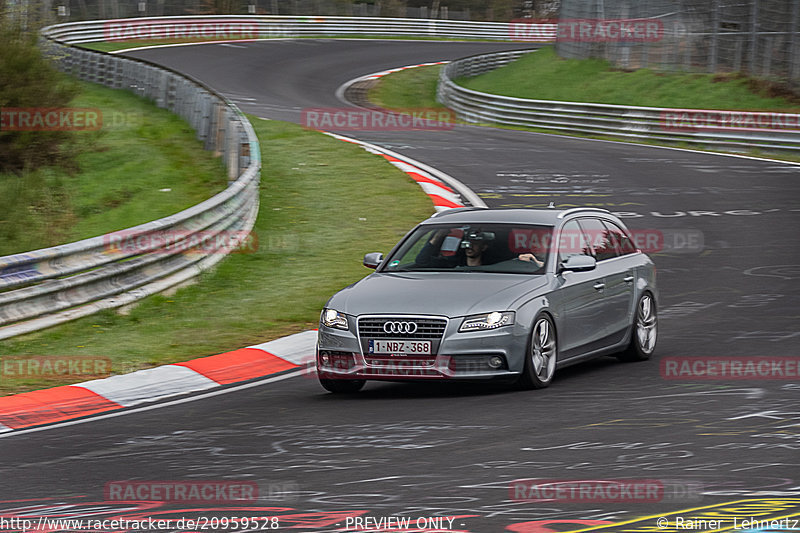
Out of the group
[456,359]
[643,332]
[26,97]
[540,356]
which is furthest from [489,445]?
[26,97]

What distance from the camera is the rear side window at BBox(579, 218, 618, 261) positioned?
1109cm

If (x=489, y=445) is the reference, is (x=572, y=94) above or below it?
below

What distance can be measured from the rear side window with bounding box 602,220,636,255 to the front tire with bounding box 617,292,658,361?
1.55 feet

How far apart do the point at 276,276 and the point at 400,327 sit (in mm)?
6335

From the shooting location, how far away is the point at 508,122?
36.8 m

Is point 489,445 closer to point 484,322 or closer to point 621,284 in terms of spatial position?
point 484,322

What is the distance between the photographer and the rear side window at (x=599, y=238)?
1109cm

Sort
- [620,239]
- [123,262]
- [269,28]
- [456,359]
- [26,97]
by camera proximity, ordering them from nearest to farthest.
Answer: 1. [456,359]
2. [620,239]
3. [123,262]
4. [26,97]
5. [269,28]

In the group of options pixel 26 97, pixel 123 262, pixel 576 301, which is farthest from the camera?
pixel 26 97

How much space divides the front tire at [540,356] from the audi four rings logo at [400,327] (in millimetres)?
906

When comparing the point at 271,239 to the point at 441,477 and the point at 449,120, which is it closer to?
the point at 441,477

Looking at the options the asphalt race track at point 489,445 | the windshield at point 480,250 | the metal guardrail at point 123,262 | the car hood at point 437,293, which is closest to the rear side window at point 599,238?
the windshield at point 480,250

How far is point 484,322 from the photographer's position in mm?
9281

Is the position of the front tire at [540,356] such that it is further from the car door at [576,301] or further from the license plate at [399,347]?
the license plate at [399,347]
